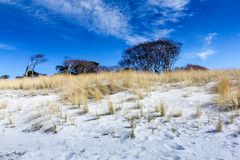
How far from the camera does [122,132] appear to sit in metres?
6.52

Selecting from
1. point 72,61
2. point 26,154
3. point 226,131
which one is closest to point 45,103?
point 26,154

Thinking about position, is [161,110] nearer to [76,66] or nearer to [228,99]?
[228,99]

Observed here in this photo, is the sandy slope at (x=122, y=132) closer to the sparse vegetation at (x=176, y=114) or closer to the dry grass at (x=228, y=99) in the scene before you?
the sparse vegetation at (x=176, y=114)

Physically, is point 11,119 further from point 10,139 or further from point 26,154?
point 26,154

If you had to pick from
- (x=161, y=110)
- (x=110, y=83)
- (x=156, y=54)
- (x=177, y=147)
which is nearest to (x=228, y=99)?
(x=161, y=110)

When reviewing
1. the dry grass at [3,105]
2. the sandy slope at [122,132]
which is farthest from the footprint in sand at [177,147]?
the dry grass at [3,105]

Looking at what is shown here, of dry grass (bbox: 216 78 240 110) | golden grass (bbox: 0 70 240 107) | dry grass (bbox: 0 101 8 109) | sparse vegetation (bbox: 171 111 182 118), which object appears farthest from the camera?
golden grass (bbox: 0 70 240 107)

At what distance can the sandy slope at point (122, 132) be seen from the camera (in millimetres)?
5469

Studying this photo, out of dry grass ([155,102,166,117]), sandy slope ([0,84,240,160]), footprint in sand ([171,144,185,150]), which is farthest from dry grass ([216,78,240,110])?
footprint in sand ([171,144,185,150])

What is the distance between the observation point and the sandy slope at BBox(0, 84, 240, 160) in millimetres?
5469

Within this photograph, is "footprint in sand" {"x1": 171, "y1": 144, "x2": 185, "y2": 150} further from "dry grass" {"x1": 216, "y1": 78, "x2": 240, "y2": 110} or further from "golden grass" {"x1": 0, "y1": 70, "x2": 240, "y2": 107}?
"golden grass" {"x1": 0, "y1": 70, "x2": 240, "y2": 107}

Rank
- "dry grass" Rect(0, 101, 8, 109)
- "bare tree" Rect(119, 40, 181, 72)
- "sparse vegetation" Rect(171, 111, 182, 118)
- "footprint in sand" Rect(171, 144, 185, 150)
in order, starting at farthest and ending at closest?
"bare tree" Rect(119, 40, 181, 72), "dry grass" Rect(0, 101, 8, 109), "sparse vegetation" Rect(171, 111, 182, 118), "footprint in sand" Rect(171, 144, 185, 150)

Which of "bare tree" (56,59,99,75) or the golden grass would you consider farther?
"bare tree" (56,59,99,75)

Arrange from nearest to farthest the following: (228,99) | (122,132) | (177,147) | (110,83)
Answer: (177,147) → (122,132) → (228,99) → (110,83)
